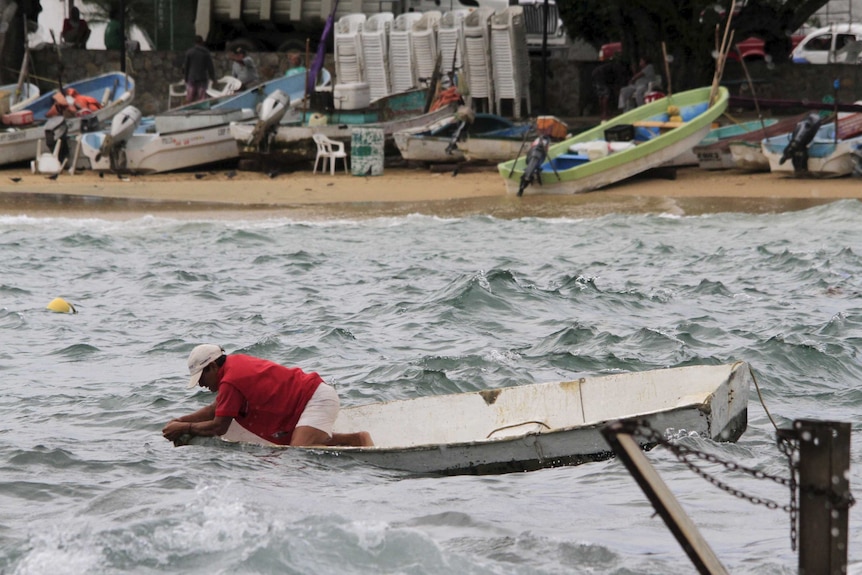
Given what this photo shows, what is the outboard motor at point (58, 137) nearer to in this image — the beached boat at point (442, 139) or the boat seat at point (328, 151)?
the boat seat at point (328, 151)

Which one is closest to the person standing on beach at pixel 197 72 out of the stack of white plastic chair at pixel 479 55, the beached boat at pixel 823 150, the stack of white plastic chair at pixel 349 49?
the stack of white plastic chair at pixel 349 49

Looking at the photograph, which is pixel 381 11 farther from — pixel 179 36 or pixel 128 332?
pixel 128 332

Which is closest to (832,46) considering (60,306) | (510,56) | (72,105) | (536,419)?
(510,56)

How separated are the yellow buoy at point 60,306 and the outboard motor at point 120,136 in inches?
446

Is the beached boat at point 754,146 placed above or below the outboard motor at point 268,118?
below

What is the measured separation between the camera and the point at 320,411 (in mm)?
8484

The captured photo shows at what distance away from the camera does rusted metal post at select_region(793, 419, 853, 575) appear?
5016 mm

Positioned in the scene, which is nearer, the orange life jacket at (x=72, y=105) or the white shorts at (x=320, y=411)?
the white shorts at (x=320, y=411)

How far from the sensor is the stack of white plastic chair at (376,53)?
31109mm

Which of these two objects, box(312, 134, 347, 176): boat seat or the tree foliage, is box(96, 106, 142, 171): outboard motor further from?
the tree foliage

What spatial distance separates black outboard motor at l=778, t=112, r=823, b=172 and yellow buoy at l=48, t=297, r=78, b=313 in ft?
46.5

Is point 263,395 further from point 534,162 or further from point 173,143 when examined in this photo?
point 173,143

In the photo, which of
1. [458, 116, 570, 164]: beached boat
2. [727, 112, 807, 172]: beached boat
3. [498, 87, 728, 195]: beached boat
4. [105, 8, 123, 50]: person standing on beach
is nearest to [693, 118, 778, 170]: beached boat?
[727, 112, 807, 172]: beached boat

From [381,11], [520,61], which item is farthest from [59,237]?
[381,11]
